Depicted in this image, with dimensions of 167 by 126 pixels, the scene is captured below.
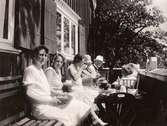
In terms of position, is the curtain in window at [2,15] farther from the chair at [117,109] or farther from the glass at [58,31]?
the glass at [58,31]

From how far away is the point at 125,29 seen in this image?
39.3ft

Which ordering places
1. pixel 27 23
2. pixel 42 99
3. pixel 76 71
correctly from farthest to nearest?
pixel 76 71 → pixel 27 23 → pixel 42 99

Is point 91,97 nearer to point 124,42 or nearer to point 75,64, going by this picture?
point 75,64

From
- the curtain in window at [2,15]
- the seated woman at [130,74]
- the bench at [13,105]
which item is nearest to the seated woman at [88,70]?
the seated woman at [130,74]

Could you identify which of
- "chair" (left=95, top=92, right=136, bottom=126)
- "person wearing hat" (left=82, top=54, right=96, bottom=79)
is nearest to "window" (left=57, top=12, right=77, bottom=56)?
"person wearing hat" (left=82, top=54, right=96, bottom=79)

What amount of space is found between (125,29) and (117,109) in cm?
778

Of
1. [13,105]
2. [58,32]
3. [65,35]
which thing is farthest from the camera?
[65,35]

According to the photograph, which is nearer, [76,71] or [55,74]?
[55,74]

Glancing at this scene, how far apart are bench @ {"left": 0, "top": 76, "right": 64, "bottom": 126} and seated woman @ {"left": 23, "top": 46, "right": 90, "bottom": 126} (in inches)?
3.4

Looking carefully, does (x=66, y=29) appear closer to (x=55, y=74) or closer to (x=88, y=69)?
(x=88, y=69)

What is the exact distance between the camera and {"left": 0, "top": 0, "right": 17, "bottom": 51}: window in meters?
3.47

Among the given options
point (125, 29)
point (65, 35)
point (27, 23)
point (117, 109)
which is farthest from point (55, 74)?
point (125, 29)

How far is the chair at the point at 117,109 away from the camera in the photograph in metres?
4.19

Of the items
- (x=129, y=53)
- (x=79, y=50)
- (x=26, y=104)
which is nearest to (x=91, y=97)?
(x=26, y=104)
